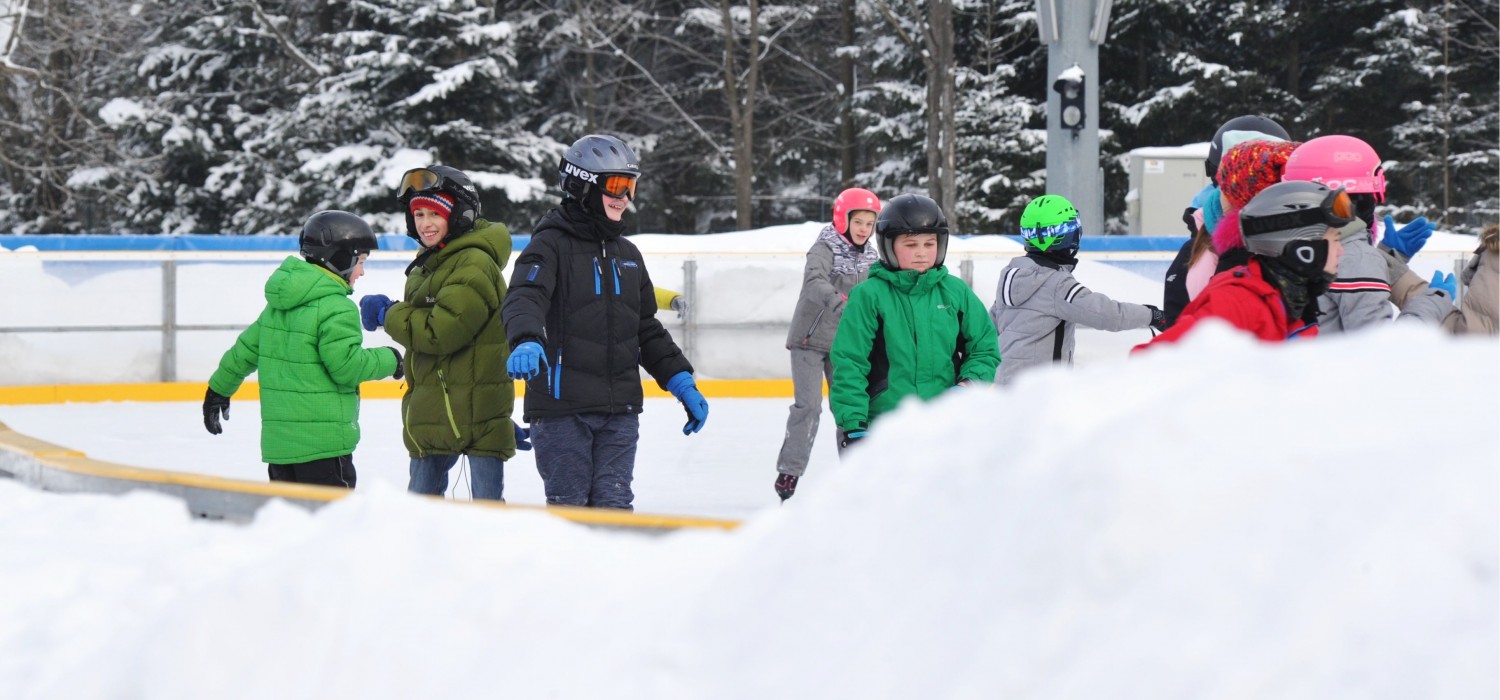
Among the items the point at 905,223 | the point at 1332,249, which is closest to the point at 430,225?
the point at 905,223

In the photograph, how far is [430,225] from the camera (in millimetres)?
4664

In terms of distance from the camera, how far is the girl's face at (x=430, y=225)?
4.65 meters

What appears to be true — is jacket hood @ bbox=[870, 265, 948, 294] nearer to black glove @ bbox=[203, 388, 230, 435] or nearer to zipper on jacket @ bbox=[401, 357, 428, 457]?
zipper on jacket @ bbox=[401, 357, 428, 457]

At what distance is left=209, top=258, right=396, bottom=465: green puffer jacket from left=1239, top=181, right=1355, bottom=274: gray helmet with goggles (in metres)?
2.81

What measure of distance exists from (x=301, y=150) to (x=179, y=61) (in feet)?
12.4

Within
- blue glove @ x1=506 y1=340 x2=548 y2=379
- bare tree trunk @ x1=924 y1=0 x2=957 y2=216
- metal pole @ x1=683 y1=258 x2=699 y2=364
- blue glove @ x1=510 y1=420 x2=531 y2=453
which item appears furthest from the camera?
bare tree trunk @ x1=924 y1=0 x2=957 y2=216

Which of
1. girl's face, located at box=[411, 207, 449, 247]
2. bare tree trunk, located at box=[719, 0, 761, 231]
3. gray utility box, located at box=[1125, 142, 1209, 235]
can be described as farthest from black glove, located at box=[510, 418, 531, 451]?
bare tree trunk, located at box=[719, 0, 761, 231]

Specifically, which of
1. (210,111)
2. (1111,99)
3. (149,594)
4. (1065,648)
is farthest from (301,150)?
(1065,648)

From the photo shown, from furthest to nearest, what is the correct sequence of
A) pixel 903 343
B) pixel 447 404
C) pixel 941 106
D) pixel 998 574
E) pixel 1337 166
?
pixel 941 106, pixel 447 404, pixel 903 343, pixel 1337 166, pixel 998 574

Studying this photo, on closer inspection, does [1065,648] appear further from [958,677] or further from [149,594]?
[149,594]

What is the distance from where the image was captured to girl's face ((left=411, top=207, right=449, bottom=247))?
4.65 meters

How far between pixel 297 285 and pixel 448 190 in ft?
1.94

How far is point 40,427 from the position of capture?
984 cm

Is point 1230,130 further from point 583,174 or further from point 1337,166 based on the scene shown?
point 583,174
